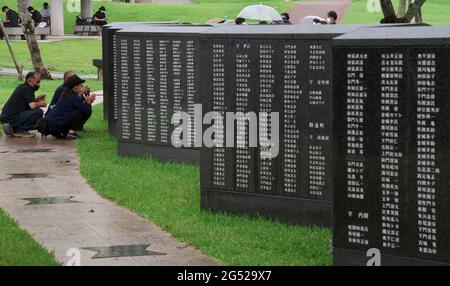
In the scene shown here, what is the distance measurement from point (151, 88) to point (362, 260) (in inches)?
269

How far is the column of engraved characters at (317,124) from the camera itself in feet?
32.3

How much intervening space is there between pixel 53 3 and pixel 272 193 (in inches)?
1590

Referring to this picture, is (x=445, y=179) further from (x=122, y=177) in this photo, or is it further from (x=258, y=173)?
(x=122, y=177)

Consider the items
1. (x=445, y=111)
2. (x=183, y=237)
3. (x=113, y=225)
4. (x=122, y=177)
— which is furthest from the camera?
(x=122, y=177)

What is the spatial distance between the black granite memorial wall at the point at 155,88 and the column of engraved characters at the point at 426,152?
6011 millimetres

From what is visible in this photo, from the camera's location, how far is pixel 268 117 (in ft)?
33.7

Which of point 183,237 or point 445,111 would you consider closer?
point 445,111

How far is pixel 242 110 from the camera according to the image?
414 inches

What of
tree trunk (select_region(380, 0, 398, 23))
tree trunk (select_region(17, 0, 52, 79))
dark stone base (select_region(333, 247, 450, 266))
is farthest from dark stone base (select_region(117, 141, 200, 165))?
tree trunk (select_region(17, 0, 52, 79))

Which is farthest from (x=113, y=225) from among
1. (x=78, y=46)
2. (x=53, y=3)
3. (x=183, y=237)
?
(x=53, y=3)

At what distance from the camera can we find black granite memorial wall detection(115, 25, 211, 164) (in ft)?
45.3

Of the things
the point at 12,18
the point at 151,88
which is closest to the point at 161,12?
the point at 12,18

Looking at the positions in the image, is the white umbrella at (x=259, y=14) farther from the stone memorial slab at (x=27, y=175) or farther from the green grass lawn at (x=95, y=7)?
the stone memorial slab at (x=27, y=175)

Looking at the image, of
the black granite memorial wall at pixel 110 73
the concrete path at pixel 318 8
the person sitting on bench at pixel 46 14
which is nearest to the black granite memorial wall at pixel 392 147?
the black granite memorial wall at pixel 110 73
